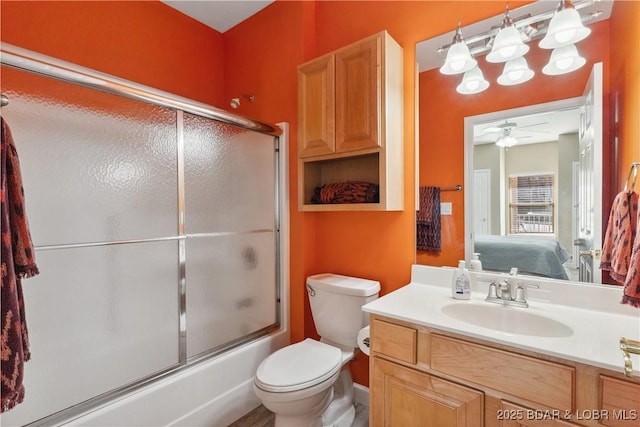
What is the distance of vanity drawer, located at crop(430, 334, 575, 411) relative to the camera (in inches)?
35.0

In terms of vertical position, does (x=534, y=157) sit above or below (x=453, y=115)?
below

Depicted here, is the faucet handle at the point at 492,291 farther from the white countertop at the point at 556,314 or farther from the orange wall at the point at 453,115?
the orange wall at the point at 453,115

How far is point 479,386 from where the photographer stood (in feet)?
3.37

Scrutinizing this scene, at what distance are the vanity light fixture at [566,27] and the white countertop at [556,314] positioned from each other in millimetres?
1042

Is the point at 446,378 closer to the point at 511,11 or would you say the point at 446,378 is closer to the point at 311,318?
the point at 311,318

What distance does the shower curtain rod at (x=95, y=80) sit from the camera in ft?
3.57

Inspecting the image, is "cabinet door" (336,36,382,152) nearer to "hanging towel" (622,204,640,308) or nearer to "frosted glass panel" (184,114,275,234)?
"frosted glass panel" (184,114,275,234)

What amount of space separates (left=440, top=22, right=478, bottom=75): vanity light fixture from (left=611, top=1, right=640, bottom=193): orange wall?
526 mm

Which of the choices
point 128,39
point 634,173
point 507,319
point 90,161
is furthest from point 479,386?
point 128,39

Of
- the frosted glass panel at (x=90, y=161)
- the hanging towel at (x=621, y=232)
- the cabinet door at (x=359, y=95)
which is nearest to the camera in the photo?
the hanging towel at (x=621, y=232)

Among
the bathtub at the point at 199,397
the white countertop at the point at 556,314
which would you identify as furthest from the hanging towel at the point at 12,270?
the white countertop at the point at 556,314

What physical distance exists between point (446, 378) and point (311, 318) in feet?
3.69

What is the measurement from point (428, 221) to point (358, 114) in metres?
0.71

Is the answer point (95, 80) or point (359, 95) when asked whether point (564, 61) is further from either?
point (95, 80)
